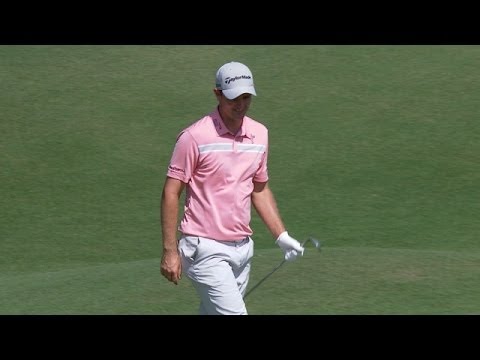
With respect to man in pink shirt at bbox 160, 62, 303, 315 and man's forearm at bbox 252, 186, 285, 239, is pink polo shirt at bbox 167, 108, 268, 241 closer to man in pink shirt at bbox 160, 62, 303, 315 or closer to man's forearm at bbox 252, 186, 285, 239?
man in pink shirt at bbox 160, 62, 303, 315

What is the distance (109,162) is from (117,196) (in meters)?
0.84

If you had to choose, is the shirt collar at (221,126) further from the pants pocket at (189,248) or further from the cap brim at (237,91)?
the pants pocket at (189,248)

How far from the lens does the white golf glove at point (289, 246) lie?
7.44m

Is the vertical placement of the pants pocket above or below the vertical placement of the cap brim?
below

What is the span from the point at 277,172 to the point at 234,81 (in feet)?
23.0

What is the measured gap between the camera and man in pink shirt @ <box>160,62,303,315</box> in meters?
6.90

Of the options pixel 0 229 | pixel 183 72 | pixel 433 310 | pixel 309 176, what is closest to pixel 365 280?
pixel 433 310

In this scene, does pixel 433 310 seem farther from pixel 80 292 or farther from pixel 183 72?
pixel 183 72

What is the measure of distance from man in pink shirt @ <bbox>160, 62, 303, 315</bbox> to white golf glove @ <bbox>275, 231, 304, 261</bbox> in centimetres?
35

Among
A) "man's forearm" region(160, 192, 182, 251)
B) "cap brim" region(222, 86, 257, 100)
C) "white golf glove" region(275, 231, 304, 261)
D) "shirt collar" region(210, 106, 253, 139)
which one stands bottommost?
"white golf glove" region(275, 231, 304, 261)

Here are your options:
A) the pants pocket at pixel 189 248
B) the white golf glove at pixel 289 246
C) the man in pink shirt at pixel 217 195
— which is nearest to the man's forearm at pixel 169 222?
the man in pink shirt at pixel 217 195

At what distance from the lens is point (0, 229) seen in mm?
12906

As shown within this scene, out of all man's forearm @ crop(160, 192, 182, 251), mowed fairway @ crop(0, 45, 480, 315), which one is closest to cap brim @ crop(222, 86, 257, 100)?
man's forearm @ crop(160, 192, 182, 251)

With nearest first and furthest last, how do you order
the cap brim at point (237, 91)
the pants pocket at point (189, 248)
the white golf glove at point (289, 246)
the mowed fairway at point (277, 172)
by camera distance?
the cap brim at point (237, 91)
the pants pocket at point (189, 248)
the white golf glove at point (289, 246)
the mowed fairway at point (277, 172)
